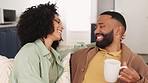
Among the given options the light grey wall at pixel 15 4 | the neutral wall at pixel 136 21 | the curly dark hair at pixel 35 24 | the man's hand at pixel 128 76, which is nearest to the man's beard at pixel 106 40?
the curly dark hair at pixel 35 24

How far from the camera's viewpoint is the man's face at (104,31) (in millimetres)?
1528

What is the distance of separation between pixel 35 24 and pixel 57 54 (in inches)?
10.6

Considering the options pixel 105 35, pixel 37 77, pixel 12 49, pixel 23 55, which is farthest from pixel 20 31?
pixel 12 49

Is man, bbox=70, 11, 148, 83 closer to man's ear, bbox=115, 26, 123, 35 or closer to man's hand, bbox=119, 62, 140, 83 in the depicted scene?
man's ear, bbox=115, 26, 123, 35

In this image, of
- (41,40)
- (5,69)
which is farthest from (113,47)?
(5,69)

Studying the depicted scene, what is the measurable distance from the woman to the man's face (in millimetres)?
311

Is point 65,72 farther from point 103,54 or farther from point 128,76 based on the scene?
point 128,76

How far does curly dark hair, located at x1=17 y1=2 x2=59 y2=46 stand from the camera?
135cm

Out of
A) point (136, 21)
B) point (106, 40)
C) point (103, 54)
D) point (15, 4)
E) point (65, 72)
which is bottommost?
point (65, 72)

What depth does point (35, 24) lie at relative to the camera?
135 cm

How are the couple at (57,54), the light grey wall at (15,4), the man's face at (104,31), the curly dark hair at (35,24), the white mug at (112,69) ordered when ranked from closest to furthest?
the white mug at (112,69), the couple at (57,54), the curly dark hair at (35,24), the man's face at (104,31), the light grey wall at (15,4)

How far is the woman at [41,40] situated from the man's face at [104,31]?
0.31m

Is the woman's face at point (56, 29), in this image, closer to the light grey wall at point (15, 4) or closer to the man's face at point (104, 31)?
the man's face at point (104, 31)

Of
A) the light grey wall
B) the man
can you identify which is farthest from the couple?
the light grey wall
